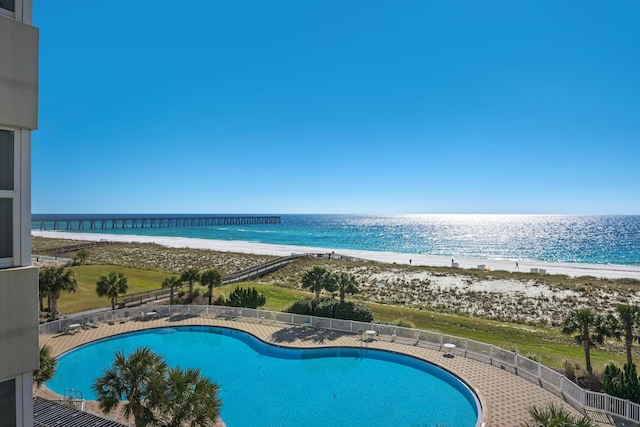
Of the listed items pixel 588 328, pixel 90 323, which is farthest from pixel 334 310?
pixel 90 323

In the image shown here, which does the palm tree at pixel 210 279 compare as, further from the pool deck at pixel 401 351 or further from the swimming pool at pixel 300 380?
the swimming pool at pixel 300 380

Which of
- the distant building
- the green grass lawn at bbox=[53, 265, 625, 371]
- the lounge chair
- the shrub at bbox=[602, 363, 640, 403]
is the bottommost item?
the green grass lawn at bbox=[53, 265, 625, 371]

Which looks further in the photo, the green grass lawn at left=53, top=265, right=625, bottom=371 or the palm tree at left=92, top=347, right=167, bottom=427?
the green grass lawn at left=53, top=265, right=625, bottom=371

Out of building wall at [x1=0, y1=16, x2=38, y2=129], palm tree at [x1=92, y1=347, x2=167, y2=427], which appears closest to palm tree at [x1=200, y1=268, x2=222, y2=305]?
palm tree at [x1=92, y1=347, x2=167, y2=427]

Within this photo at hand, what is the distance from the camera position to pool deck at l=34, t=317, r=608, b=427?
1264cm

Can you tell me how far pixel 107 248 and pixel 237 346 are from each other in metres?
53.3

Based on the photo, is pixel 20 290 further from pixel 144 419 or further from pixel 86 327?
pixel 86 327

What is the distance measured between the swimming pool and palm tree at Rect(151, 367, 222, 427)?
5.11m

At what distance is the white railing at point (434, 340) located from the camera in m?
12.4

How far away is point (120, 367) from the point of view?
9078 millimetres

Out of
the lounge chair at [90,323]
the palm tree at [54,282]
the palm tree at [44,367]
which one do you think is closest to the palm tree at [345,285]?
the lounge chair at [90,323]

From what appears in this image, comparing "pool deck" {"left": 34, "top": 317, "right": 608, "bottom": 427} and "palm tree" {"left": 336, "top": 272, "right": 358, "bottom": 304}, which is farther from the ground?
"palm tree" {"left": 336, "top": 272, "right": 358, "bottom": 304}

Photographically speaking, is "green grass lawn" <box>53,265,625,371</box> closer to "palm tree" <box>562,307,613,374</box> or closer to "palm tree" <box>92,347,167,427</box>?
"palm tree" <box>562,307,613,374</box>

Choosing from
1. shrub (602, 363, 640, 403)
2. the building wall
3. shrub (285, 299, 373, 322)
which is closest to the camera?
the building wall
